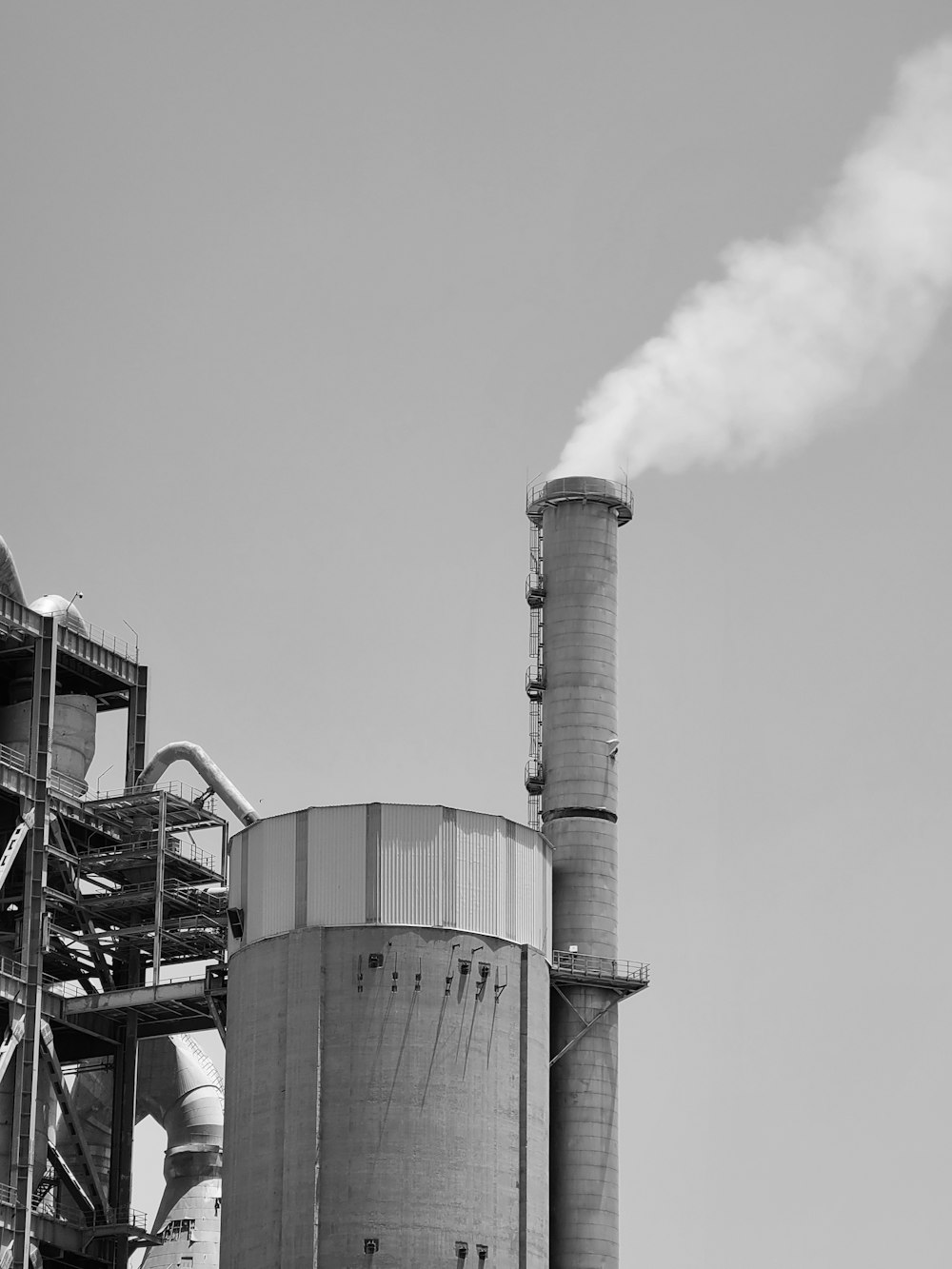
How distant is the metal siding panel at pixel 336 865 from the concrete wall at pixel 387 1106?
0.90m

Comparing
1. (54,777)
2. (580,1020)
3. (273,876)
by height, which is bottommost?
(580,1020)

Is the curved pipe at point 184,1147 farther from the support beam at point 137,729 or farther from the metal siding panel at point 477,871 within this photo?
the metal siding panel at point 477,871

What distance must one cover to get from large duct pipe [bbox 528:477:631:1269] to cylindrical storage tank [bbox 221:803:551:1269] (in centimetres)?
301

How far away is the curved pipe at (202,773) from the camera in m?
120

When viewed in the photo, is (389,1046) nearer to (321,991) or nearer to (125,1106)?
(321,991)

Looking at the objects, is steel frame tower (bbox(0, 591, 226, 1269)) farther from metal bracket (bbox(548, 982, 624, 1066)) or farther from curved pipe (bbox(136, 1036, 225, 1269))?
metal bracket (bbox(548, 982, 624, 1066))

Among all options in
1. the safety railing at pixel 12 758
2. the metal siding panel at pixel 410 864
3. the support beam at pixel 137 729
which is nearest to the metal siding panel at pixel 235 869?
the metal siding panel at pixel 410 864

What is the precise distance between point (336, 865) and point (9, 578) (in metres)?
20.7

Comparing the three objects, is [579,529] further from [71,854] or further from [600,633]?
[71,854]

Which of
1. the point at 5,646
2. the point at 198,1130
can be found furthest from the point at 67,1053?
the point at 5,646

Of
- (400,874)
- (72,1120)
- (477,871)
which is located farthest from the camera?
(72,1120)

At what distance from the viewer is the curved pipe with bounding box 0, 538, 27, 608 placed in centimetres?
11825

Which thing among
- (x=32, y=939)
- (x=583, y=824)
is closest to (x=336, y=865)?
(x=583, y=824)

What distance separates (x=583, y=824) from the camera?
115312 millimetres
